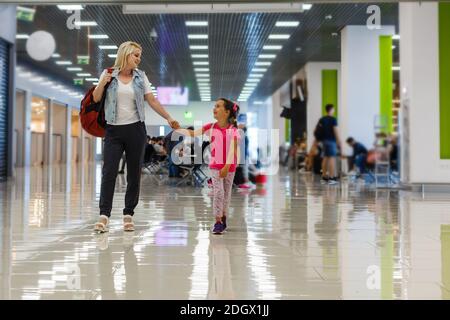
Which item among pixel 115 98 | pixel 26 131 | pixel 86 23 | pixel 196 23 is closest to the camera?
pixel 115 98

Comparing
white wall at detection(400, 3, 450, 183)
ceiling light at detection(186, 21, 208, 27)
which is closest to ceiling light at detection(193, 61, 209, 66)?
ceiling light at detection(186, 21, 208, 27)

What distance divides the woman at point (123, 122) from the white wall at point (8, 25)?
370 inches

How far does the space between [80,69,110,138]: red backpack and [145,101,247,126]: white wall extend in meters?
0.44

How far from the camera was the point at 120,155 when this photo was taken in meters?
4.21

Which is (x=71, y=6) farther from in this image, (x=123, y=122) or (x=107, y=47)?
(x=123, y=122)

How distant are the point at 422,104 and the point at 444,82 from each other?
22.2 inches

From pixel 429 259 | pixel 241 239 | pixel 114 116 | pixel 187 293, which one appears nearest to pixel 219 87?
pixel 114 116

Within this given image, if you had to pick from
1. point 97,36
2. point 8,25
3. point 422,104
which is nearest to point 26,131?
point 8,25

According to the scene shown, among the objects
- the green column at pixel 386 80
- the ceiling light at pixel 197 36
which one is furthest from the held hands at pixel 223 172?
the green column at pixel 386 80

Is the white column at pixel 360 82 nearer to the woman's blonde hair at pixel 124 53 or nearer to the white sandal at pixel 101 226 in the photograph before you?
the woman's blonde hair at pixel 124 53

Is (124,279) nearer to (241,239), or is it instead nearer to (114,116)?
(241,239)

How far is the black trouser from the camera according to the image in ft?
13.6

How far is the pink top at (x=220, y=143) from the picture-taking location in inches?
168

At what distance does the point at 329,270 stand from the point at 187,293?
93 cm
